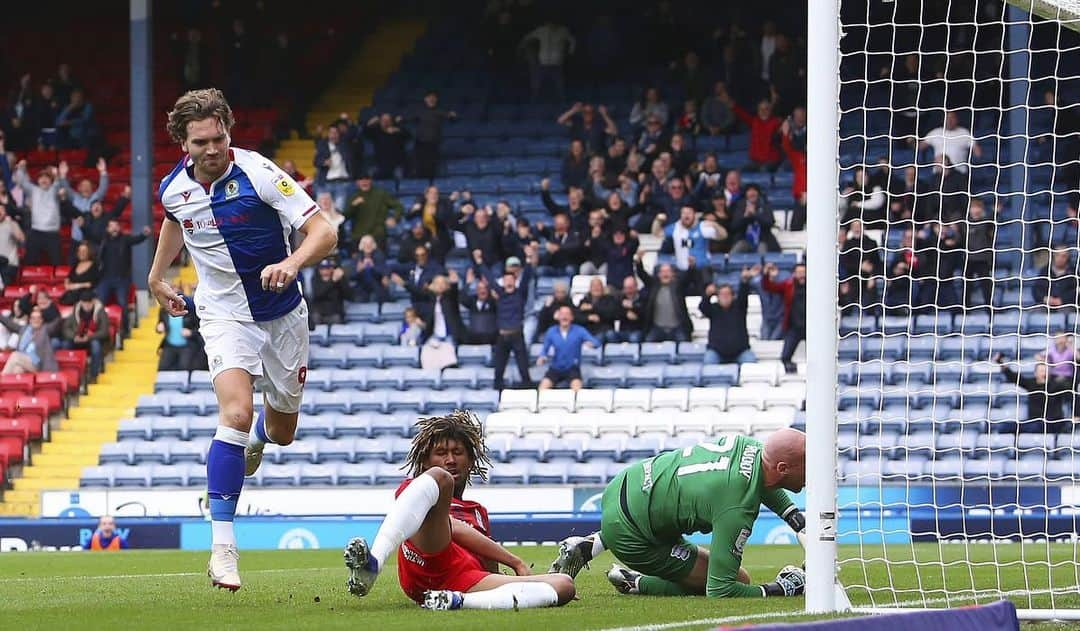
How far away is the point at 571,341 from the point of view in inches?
798

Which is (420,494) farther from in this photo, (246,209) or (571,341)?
(571,341)

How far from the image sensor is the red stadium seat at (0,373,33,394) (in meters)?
21.5

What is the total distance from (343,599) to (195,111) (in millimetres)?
2341

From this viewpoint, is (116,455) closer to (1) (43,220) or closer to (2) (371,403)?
(2) (371,403)

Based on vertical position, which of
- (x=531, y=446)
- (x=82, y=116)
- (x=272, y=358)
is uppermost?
(x=82, y=116)

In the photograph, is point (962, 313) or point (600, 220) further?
point (600, 220)

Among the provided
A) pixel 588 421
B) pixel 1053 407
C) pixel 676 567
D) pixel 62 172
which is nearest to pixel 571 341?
pixel 588 421

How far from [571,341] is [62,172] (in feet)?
27.3

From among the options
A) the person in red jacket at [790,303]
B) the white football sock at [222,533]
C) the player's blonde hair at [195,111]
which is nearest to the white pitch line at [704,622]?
the white football sock at [222,533]

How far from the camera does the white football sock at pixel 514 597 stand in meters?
7.03

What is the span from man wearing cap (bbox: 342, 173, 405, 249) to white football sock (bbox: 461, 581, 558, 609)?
16.1m

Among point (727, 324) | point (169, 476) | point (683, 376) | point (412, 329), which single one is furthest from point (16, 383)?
point (727, 324)

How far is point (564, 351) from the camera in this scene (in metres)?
20.3

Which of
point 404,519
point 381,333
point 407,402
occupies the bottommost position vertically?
point 407,402
